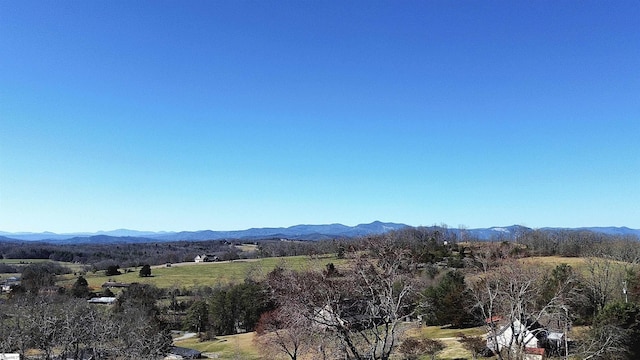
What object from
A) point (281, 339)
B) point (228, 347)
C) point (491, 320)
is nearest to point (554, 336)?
point (491, 320)

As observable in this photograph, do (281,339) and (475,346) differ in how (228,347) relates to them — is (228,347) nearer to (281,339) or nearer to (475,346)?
(281,339)

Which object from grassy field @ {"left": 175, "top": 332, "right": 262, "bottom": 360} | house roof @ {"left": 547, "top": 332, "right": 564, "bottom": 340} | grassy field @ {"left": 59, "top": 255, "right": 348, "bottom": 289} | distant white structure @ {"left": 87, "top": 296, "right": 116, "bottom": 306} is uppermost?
house roof @ {"left": 547, "top": 332, "right": 564, "bottom": 340}

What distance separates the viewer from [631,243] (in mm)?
84812

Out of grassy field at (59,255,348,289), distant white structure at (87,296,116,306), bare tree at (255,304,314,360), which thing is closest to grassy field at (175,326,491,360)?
bare tree at (255,304,314,360)

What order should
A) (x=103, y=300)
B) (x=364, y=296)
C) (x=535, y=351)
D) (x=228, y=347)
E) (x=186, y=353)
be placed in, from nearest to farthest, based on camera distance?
(x=364, y=296) → (x=535, y=351) → (x=186, y=353) → (x=228, y=347) → (x=103, y=300)

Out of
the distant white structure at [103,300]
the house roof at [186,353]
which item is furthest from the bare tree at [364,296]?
→ the distant white structure at [103,300]

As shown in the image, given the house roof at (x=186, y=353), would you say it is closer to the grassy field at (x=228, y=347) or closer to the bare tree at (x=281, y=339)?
the grassy field at (x=228, y=347)

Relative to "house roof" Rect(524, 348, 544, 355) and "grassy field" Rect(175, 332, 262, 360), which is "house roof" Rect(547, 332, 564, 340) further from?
"grassy field" Rect(175, 332, 262, 360)

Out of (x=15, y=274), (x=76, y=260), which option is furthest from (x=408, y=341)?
(x=76, y=260)

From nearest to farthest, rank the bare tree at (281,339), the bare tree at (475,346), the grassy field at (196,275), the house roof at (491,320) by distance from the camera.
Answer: the house roof at (491,320) < the bare tree at (475,346) < the bare tree at (281,339) < the grassy field at (196,275)

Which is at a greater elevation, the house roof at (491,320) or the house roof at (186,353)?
the house roof at (491,320)

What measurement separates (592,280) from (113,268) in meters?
112

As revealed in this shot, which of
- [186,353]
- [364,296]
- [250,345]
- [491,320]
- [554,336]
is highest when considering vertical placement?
[364,296]

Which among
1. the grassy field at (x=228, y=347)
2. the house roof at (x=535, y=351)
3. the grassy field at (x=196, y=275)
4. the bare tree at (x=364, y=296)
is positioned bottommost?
the grassy field at (x=228, y=347)
